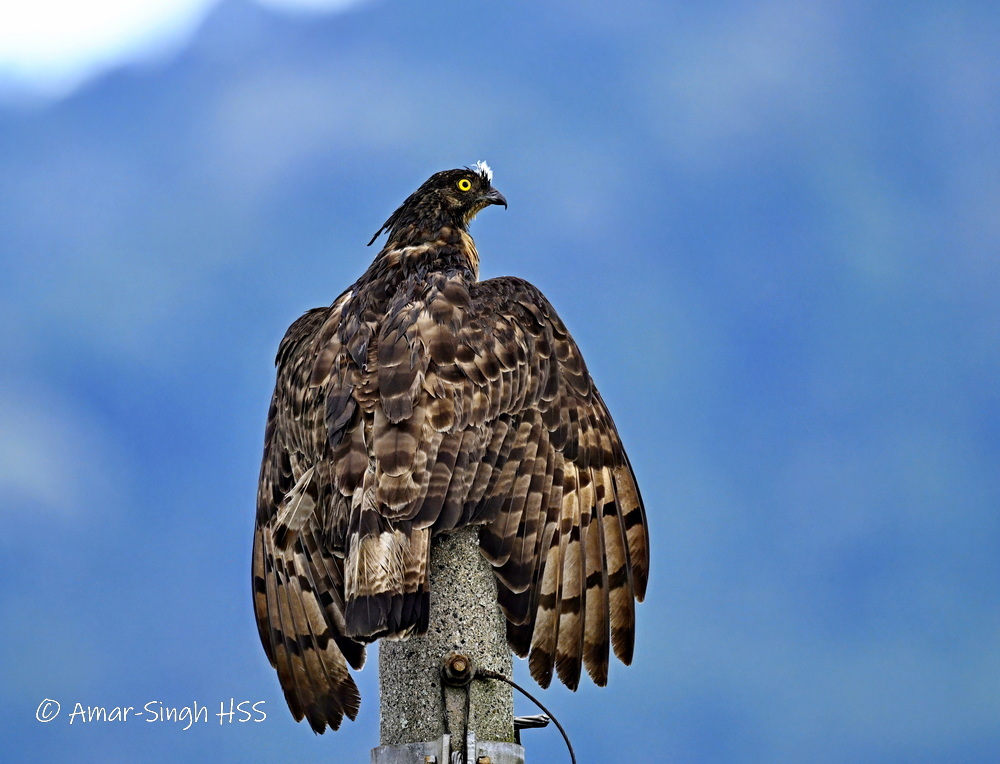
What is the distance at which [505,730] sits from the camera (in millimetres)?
4430

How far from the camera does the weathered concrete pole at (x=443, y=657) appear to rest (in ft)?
14.2

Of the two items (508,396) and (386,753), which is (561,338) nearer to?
(508,396)

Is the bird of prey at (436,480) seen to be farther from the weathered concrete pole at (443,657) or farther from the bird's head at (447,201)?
the bird's head at (447,201)

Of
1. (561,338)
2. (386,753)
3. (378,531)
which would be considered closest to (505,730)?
(386,753)

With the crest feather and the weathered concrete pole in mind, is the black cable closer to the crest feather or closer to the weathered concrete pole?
the weathered concrete pole

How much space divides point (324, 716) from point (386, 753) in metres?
1.09

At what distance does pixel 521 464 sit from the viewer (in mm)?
5262

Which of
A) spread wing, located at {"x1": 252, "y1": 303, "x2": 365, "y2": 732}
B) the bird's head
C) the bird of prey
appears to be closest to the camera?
the bird of prey

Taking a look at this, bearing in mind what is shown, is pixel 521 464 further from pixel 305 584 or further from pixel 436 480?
pixel 305 584

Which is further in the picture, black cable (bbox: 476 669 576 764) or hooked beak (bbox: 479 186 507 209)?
hooked beak (bbox: 479 186 507 209)

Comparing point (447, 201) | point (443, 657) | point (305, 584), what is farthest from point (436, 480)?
point (447, 201)

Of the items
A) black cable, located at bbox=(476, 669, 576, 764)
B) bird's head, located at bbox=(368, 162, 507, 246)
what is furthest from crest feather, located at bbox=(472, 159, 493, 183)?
black cable, located at bbox=(476, 669, 576, 764)

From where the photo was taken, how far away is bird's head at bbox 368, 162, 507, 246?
688 centimetres

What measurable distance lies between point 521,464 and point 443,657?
44.2 inches
